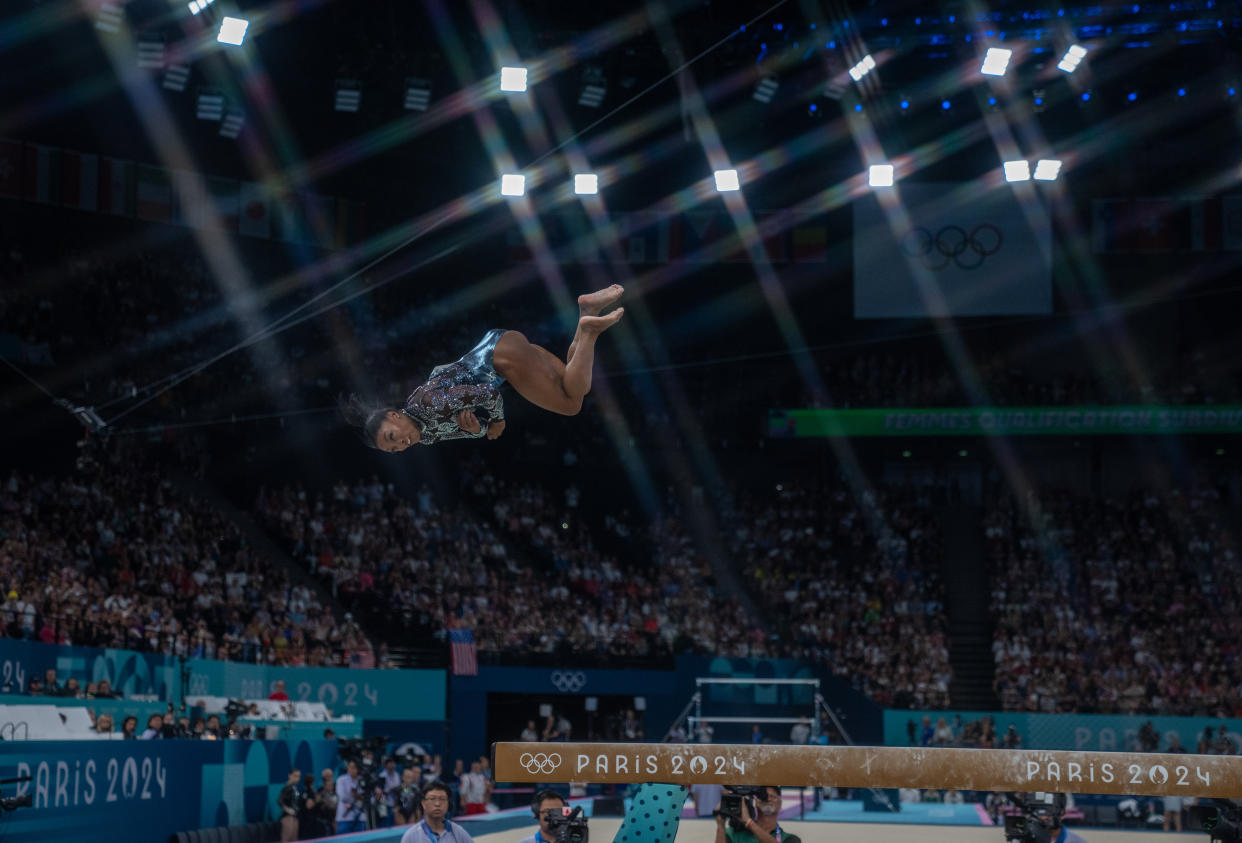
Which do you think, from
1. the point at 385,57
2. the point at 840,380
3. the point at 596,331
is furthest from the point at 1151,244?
the point at 596,331

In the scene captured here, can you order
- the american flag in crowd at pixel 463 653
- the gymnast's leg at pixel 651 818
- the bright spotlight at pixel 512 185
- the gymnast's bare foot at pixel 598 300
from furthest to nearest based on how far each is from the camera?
the american flag in crowd at pixel 463 653, the bright spotlight at pixel 512 185, the gymnast's leg at pixel 651 818, the gymnast's bare foot at pixel 598 300

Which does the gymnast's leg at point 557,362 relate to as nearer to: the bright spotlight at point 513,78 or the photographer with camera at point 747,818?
the photographer with camera at point 747,818

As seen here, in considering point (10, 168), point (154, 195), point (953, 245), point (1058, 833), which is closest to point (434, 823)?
point (1058, 833)

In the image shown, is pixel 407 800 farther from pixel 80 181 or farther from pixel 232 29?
pixel 80 181

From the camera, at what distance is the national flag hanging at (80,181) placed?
25.1m

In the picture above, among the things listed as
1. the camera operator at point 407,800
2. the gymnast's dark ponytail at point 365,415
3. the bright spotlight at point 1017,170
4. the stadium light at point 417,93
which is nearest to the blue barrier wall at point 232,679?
the camera operator at point 407,800

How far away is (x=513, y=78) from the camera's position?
57.4ft

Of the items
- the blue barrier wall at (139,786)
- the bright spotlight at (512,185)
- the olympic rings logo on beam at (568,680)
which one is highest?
the bright spotlight at (512,185)

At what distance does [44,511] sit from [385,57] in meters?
9.70

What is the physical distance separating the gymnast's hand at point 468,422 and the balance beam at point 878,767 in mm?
1706

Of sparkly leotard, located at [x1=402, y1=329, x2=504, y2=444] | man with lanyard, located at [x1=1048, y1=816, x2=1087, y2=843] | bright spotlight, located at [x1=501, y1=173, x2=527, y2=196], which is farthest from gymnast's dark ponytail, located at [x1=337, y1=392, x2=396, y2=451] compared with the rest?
bright spotlight, located at [x1=501, y1=173, x2=527, y2=196]

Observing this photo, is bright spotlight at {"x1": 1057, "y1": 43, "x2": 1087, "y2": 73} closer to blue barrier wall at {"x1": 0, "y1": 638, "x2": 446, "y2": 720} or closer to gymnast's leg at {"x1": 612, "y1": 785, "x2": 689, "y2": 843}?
blue barrier wall at {"x1": 0, "y1": 638, "x2": 446, "y2": 720}

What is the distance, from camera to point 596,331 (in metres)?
6.34

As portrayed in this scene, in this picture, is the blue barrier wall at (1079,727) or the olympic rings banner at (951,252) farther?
the olympic rings banner at (951,252)
